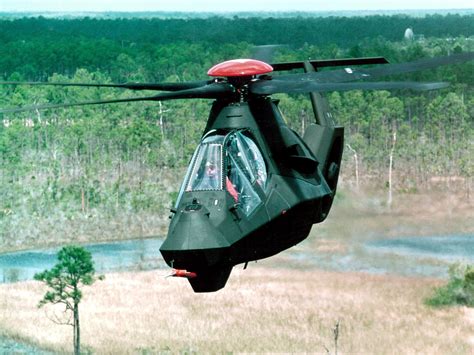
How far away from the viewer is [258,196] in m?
18.3

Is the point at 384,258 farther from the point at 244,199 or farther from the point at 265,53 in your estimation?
the point at 244,199

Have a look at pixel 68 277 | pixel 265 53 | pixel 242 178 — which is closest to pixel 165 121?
pixel 68 277

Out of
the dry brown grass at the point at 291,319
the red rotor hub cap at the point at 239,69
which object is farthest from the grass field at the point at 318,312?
the red rotor hub cap at the point at 239,69

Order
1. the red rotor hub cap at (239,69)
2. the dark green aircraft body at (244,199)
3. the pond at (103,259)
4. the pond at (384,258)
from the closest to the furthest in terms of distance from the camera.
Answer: the dark green aircraft body at (244,199) < the red rotor hub cap at (239,69) < the pond at (384,258) < the pond at (103,259)

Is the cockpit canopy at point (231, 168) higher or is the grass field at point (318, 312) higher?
the cockpit canopy at point (231, 168)

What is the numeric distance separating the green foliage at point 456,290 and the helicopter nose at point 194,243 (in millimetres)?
24487

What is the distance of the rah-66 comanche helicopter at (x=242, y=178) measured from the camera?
1706cm

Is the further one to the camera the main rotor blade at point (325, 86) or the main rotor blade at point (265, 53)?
the main rotor blade at point (265, 53)

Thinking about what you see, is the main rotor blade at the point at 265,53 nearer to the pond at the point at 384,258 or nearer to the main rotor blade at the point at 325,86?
the main rotor blade at the point at 325,86

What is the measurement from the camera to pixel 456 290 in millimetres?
42219

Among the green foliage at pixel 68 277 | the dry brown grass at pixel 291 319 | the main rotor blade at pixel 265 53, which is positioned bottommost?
the green foliage at pixel 68 277

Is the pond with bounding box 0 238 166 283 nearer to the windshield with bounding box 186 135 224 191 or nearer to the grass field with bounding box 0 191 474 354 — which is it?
the grass field with bounding box 0 191 474 354

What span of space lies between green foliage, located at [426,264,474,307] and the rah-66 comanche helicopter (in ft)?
69.5

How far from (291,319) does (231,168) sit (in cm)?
2492
